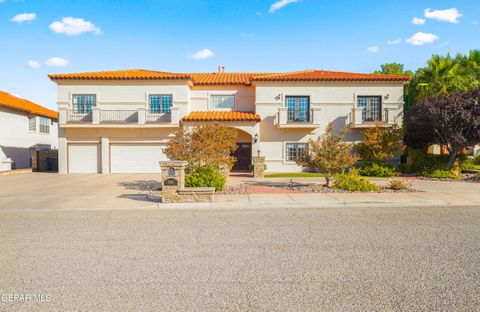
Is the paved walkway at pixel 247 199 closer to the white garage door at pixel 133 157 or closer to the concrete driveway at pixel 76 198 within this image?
the concrete driveway at pixel 76 198

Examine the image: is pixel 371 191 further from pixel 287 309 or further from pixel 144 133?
pixel 144 133

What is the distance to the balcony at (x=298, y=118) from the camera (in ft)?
74.5

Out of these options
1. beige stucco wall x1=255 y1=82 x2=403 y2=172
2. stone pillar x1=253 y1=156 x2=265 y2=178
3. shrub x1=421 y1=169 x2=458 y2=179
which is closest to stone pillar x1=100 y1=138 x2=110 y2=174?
stone pillar x1=253 y1=156 x2=265 y2=178

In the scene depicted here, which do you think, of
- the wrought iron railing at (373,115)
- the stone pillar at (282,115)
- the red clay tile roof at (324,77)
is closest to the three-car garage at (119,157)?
the stone pillar at (282,115)

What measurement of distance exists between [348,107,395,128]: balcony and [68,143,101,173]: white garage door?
19.0 m

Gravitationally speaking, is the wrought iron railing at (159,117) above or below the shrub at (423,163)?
above

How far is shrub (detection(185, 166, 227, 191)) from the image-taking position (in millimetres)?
12766

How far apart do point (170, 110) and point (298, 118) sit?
9550 mm

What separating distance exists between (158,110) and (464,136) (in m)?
20.0

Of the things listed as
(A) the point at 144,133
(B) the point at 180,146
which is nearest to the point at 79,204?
(B) the point at 180,146

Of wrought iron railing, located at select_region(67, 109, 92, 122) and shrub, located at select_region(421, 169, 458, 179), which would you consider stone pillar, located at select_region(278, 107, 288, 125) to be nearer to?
shrub, located at select_region(421, 169, 458, 179)

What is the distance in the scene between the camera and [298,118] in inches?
929

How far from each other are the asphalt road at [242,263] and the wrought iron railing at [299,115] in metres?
15.4

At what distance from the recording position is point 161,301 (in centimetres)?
397
